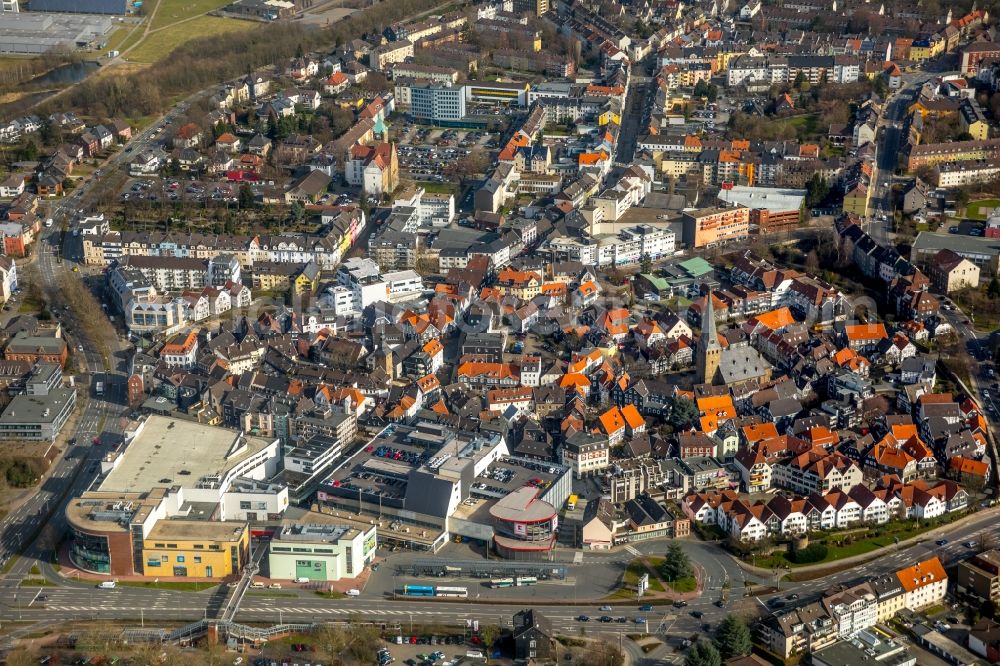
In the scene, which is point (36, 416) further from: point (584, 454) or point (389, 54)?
point (389, 54)

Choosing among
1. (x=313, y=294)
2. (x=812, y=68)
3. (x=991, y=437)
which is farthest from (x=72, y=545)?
(x=812, y=68)

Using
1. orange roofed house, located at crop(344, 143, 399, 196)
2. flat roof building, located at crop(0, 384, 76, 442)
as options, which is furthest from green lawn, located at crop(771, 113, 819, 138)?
flat roof building, located at crop(0, 384, 76, 442)

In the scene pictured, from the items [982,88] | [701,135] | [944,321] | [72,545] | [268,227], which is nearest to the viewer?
[72,545]

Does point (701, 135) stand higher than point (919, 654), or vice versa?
point (701, 135)

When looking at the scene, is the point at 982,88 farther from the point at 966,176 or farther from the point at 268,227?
the point at 268,227

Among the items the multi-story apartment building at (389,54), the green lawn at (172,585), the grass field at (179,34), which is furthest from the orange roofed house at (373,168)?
the green lawn at (172,585)

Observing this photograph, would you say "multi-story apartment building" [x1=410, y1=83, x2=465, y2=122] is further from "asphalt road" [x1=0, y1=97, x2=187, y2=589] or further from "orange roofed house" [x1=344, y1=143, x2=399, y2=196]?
"asphalt road" [x1=0, y1=97, x2=187, y2=589]

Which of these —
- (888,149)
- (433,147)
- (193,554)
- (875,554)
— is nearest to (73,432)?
(193,554)
